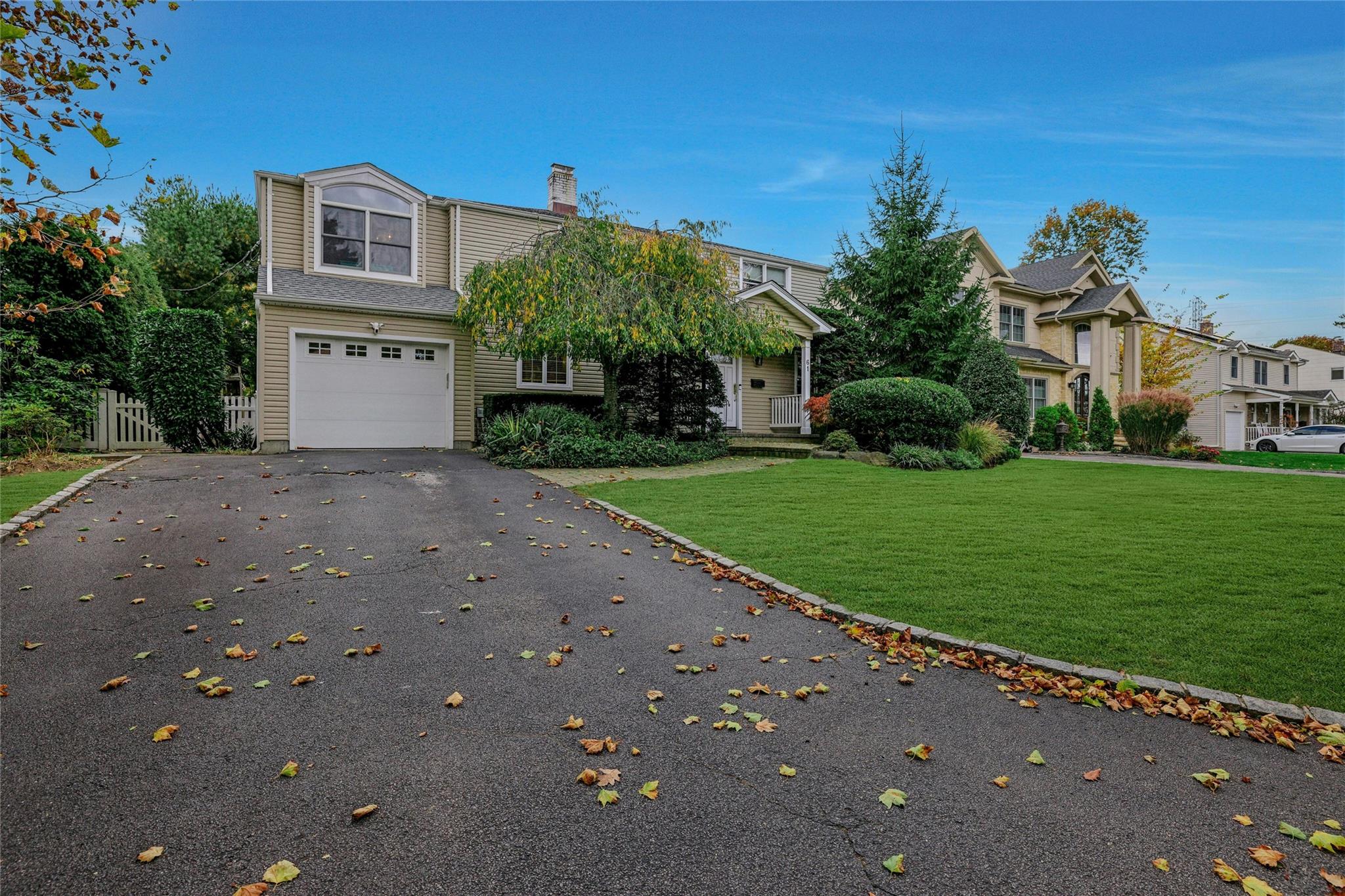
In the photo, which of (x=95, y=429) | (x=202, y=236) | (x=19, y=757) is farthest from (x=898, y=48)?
(x=202, y=236)

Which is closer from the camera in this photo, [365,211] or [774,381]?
[365,211]

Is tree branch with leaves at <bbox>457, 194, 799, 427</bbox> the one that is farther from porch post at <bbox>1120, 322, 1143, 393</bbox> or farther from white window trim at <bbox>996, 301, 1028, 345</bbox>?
porch post at <bbox>1120, 322, 1143, 393</bbox>

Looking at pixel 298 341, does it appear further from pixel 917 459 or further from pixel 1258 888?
pixel 1258 888

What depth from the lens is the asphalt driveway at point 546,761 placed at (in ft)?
7.54

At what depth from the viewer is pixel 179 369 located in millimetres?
13125

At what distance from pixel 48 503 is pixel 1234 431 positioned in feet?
149

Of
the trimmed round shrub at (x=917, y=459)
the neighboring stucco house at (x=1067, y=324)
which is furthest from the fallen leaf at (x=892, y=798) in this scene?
the neighboring stucco house at (x=1067, y=324)

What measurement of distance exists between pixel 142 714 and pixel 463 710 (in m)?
1.61

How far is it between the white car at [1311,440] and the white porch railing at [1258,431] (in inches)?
141

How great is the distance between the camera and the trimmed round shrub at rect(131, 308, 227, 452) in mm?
13008

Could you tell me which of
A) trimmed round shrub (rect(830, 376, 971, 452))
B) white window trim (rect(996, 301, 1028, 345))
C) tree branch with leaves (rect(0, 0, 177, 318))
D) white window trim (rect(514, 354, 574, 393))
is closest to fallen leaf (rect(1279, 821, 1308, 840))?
tree branch with leaves (rect(0, 0, 177, 318))

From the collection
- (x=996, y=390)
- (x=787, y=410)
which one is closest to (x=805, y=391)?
(x=787, y=410)

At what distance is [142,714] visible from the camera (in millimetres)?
3324

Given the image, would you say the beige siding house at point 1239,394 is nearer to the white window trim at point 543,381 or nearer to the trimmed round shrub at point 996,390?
the trimmed round shrub at point 996,390
